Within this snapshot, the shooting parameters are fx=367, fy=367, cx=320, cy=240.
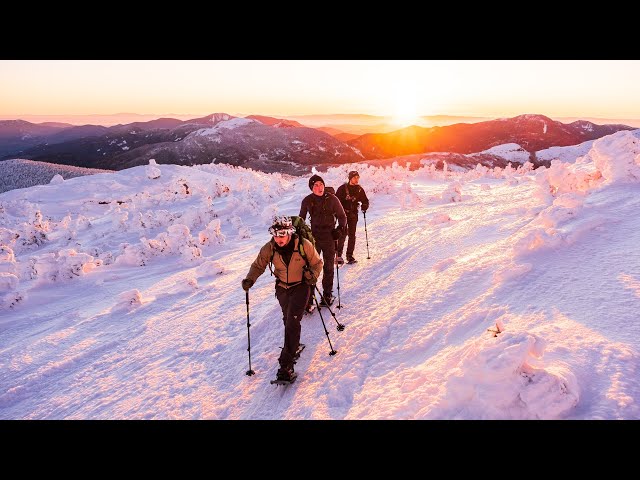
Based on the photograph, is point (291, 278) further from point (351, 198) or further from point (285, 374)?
point (351, 198)

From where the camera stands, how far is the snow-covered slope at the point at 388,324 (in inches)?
133

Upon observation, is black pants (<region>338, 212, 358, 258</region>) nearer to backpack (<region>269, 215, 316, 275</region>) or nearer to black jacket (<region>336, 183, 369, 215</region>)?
black jacket (<region>336, 183, 369, 215</region>)

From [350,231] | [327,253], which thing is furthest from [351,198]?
[327,253]

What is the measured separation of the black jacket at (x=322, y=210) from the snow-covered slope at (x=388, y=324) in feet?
5.00

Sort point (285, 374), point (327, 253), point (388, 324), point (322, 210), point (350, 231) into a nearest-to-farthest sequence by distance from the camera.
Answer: point (285, 374) < point (388, 324) < point (322, 210) < point (327, 253) < point (350, 231)

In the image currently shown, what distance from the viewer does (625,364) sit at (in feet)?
10.5

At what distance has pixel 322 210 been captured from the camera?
6.79 m


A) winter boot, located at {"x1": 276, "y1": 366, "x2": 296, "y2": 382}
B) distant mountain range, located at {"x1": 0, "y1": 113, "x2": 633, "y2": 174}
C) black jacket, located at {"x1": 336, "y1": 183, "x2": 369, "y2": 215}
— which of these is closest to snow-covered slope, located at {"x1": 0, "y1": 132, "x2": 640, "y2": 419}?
winter boot, located at {"x1": 276, "y1": 366, "x2": 296, "y2": 382}

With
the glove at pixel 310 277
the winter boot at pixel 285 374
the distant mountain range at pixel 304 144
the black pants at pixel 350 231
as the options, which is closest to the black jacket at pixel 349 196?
the black pants at pixel 350 231

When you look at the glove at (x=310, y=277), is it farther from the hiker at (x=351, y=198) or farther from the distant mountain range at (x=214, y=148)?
the distant mountain range at (x=214, y=148)

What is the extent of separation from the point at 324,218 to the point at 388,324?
224 cm

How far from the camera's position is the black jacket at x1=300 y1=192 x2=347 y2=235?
6.79m
